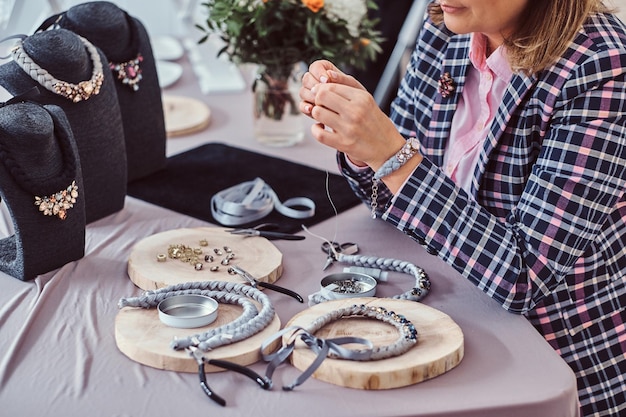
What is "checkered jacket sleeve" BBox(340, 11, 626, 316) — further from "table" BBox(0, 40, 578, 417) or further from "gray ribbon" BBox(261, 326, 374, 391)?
"gray ribbon" BBox(261, 326, 374, 391)

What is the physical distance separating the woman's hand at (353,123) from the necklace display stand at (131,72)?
52cm

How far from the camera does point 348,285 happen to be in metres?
1.21

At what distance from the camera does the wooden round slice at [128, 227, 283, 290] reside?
47.3 inches

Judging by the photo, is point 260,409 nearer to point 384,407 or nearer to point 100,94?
point 384,407

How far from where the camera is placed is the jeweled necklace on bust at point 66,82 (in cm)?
130

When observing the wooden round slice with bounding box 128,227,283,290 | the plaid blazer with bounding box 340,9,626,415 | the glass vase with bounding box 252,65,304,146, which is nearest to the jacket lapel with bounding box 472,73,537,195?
the plaid blazer with bounding box 340,9,626,415

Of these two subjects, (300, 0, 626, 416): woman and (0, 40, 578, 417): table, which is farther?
(300, 0, 626, 416): woman

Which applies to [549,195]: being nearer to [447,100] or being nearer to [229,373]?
[447,100]

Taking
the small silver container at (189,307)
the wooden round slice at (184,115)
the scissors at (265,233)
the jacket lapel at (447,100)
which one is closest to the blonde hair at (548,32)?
the jacket lapel at (447,100)

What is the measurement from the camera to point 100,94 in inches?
56.3

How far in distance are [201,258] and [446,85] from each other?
0.52 meters

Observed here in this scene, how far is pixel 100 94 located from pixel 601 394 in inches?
37.3

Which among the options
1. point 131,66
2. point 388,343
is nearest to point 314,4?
point 131,66

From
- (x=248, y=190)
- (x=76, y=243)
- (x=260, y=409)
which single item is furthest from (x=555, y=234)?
(x=76, y=243)
